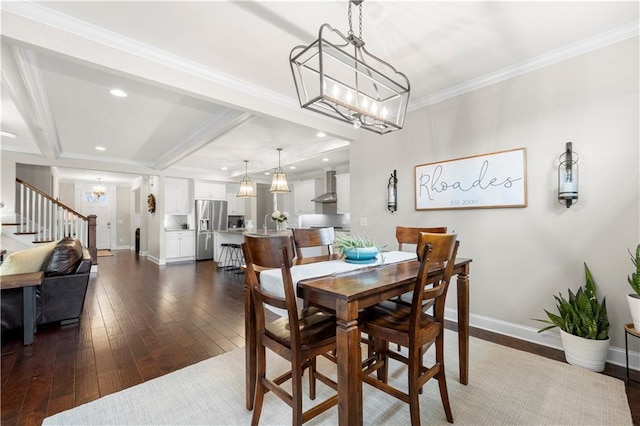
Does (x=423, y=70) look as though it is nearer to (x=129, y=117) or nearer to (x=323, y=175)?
(x=129, y=117)

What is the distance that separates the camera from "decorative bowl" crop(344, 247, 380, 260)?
6.13 ft

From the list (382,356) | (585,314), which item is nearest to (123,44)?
(382,356)

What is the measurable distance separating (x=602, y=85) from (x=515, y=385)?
241 cm

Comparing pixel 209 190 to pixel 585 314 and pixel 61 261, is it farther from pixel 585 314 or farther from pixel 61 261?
pixel 585 314

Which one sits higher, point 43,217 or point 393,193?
point 393,193

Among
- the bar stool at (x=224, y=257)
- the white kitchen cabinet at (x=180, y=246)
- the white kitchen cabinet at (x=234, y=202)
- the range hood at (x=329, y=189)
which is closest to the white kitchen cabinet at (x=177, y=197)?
the white kitchen cabinet at (x=180, y=246)

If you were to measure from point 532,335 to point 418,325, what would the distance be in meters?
1.97

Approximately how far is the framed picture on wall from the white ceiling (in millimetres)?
787

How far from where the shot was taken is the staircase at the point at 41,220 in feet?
17.6

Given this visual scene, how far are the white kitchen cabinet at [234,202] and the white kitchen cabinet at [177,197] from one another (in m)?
1.11

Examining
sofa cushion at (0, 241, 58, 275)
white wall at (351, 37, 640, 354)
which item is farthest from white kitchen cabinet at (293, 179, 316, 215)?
sofa cushion at (0, 241, 58, 275)

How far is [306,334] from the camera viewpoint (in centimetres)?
147

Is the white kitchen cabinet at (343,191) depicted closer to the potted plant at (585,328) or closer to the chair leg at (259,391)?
the potted plant at (585,328)

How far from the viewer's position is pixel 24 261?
2.78 metres
